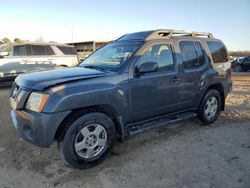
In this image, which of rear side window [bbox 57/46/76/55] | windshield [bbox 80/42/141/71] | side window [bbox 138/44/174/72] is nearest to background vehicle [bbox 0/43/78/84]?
rear side window [bbox 57/46/76/55]

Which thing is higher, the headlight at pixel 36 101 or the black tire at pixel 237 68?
the headlight at pixel 36 101

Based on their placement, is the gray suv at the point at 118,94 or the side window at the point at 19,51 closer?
the gray suv at the point at 118,94

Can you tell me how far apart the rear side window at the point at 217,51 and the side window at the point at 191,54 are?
1.38ft

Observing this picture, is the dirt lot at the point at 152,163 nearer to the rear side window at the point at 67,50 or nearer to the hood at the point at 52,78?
the hood at the point at 52,78

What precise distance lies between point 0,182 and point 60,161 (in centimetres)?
86

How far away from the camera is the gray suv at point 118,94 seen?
3260 millimetres

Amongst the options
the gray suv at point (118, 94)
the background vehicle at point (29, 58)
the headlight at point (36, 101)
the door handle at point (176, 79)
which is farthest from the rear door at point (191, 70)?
the background vehicle at point (29, 58)

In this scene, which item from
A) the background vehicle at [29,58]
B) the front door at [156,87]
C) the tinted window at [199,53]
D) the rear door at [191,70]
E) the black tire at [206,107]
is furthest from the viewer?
the background vehicle at [29,58]

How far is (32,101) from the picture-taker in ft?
10.8

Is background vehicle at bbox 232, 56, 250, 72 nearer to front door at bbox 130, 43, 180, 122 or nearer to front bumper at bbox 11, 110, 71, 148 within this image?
front door at bbox 130, 43, 180, 122

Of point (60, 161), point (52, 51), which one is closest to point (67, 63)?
point (52, 51)

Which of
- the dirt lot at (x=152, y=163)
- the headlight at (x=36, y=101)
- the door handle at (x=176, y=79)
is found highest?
the door handle at (x=176, y=79)

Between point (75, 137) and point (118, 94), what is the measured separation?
0.90 m

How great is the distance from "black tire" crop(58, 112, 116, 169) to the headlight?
1.41 ft
